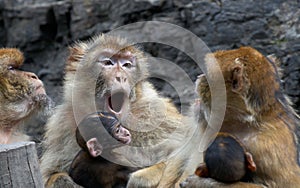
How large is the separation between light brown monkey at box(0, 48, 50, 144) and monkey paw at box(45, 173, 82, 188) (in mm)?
532

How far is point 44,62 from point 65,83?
10.9 feet

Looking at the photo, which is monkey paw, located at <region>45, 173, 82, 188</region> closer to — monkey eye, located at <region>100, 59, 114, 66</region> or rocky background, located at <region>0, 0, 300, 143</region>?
monkey eye, located at <region>100, 59, 114, 66</region>

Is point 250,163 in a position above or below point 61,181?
above

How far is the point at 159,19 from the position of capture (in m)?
8.48

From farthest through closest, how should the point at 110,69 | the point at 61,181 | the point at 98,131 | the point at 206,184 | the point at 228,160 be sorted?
the point at 110,69 < the point at 61,181 < the point at 98,131 < the point at 206,184 < the point at 228,160

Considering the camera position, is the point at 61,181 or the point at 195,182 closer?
the point at 195,182

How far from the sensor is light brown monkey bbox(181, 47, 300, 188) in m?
4.77

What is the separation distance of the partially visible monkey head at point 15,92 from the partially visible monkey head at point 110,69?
1.30 ft

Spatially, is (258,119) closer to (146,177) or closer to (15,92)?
(146,177)

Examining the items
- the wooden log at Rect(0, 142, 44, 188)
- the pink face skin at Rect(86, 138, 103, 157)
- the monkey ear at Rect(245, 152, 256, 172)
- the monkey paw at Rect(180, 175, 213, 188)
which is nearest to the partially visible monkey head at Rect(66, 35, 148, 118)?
the pink face skin at Rect(86, 138, 103, 157)

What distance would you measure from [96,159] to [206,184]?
0.99m

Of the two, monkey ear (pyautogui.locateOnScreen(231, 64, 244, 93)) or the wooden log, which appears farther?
monkey ear (pyautogui.locateOnScreen(231, 64, 244, 93))

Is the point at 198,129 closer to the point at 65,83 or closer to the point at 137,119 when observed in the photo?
the point at 137,119

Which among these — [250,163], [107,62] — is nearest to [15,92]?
[107,62]
